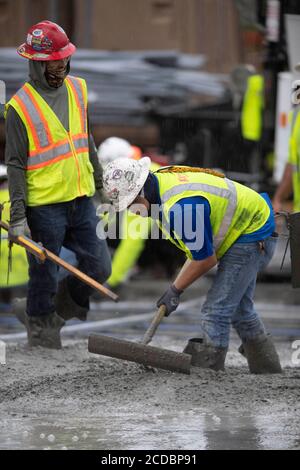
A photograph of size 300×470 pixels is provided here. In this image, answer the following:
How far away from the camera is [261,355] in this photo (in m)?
9.05

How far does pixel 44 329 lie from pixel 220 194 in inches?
82.5

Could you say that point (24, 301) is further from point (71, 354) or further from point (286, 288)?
point (286, 288)

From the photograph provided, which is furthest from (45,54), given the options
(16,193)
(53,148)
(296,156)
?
(296,156)

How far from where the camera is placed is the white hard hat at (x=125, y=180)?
823 centimetres

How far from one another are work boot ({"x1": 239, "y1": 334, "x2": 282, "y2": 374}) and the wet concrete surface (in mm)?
100

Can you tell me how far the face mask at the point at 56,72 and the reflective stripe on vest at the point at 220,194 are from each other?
150 centimetres

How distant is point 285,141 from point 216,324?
315 inches

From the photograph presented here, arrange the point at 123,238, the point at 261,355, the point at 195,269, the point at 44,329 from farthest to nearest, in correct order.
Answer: the point at 123,238 < the point at 44,329 < the point at 261,355 < the point at 195,269

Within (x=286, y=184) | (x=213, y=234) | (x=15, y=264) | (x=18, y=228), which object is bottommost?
(x=213, y=234)

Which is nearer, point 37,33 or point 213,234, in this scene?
point 213,234

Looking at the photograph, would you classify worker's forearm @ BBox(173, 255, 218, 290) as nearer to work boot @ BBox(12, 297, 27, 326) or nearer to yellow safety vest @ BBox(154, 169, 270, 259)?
yellow safety vest @ BBox(154, 169, 270, 259)

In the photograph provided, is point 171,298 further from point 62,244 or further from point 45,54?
point 45,54

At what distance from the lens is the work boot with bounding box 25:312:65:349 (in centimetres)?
981
